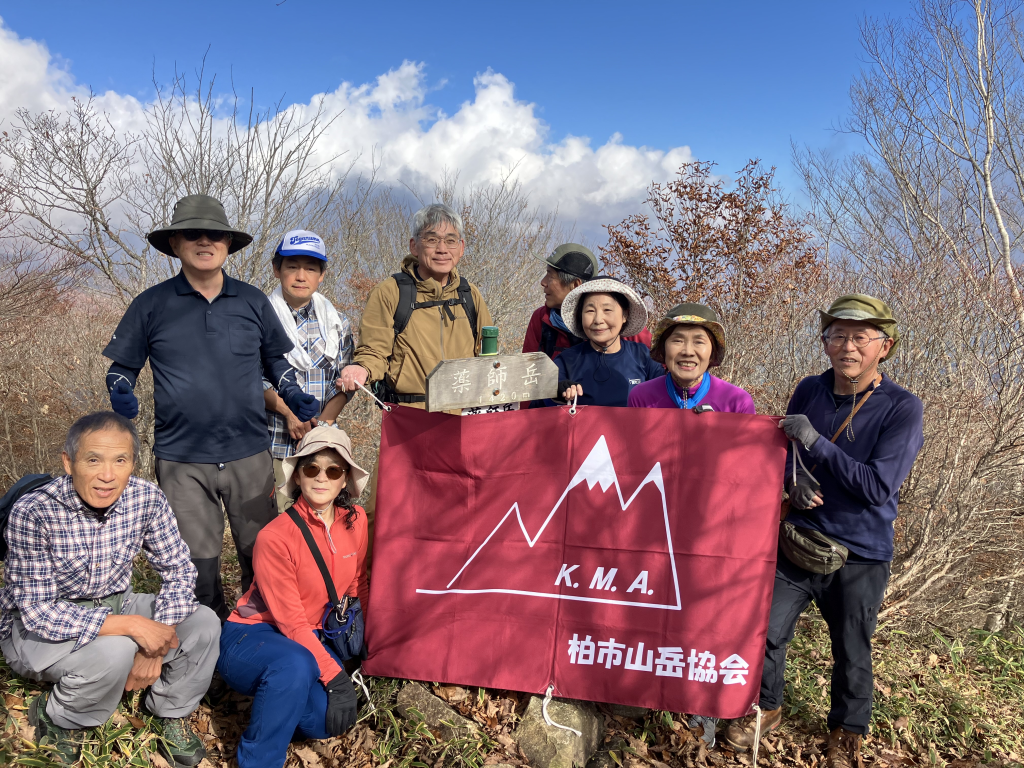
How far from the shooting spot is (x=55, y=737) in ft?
9.52

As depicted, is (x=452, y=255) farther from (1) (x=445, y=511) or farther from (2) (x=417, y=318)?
(1) (x=445, y=511)

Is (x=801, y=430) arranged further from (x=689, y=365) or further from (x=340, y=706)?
(x=340, y=706)

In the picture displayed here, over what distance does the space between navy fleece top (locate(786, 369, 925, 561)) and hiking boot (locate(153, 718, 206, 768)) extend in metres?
3.15

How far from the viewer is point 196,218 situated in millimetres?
3416

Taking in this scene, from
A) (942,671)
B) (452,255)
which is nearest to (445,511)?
(452,255)

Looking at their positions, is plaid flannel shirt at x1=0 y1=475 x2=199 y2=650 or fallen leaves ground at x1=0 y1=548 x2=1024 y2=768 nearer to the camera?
plaid flannel shirt at x1=0 y1=475 x2=199 y2=650

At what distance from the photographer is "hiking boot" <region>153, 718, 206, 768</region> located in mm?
3051

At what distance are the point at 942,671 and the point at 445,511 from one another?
3.81m

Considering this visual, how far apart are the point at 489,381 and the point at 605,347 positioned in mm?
951

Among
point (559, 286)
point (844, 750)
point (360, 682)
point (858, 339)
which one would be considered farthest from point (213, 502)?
point (844, 750)

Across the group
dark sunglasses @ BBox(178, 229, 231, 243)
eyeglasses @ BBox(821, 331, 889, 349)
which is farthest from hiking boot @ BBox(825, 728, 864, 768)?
dark sunglasses @ BBox(178, 229, 231, 243)

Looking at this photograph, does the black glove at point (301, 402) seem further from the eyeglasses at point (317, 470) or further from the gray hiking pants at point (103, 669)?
the gray hiking pants at point (103, 669)

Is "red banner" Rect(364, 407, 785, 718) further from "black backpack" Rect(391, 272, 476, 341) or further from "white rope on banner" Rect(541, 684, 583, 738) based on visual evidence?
"black backpack" Rect(391, 272, 476, 341)

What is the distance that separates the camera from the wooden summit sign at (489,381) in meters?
2.91
